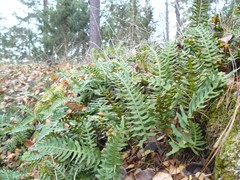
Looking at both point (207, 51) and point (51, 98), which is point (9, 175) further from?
point (207, 51)

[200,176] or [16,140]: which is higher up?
[200,176]

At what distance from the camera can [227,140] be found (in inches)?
36.7

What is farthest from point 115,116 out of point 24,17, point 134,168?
point 24,17

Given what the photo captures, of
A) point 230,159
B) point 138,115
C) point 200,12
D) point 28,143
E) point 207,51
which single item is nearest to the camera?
point 230,159

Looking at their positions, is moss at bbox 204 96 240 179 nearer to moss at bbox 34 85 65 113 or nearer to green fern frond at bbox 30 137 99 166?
green fern frond at bbox 30 137 99 166

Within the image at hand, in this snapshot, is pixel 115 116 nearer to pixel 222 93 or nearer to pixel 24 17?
pixel 222 93

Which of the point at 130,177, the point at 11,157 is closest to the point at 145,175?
the point at 130,177

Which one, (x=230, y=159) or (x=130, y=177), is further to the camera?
(x=130, y=177)

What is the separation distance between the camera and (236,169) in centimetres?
84

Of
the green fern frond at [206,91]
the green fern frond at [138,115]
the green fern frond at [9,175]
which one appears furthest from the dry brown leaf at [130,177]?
the green fern frond at [9,175]

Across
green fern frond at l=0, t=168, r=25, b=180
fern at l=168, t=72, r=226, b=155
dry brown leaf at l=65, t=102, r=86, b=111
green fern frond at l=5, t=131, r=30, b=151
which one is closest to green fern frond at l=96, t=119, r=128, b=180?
fern at l=168, t=72, r=226, b=155

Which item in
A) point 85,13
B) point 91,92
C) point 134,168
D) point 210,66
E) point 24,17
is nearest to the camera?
point 134,168

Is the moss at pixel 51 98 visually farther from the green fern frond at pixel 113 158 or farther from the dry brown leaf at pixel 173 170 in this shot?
the dry brown leaf at pixel 173 170

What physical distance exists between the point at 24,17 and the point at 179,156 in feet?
61.4
